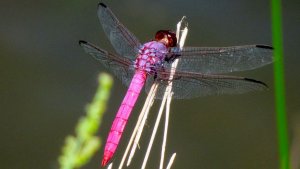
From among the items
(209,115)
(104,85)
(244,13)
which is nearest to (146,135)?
(209,115)

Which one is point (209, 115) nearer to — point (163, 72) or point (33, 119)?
point (33, 119)

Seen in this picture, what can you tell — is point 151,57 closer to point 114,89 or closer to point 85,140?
point 85,140

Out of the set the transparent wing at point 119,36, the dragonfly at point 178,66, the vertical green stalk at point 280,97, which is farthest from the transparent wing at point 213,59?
the vertical green stalk at point 280,97

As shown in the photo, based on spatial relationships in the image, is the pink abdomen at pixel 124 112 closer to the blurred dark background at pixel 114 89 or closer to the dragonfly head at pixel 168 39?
the dragonfly head at pixel 168 39

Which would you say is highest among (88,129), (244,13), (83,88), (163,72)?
(244,13)

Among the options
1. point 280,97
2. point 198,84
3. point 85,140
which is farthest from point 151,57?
point 85,140

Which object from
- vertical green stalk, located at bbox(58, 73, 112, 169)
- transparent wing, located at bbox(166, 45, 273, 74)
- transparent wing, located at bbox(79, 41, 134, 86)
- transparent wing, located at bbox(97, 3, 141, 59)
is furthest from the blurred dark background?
vertical green stalk, located at bbox(58, 73, 112, 169)

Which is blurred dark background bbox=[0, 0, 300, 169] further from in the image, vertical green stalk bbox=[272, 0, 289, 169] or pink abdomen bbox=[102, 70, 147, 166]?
vertical green stalk bbox=[272, 0, 289, 169]
